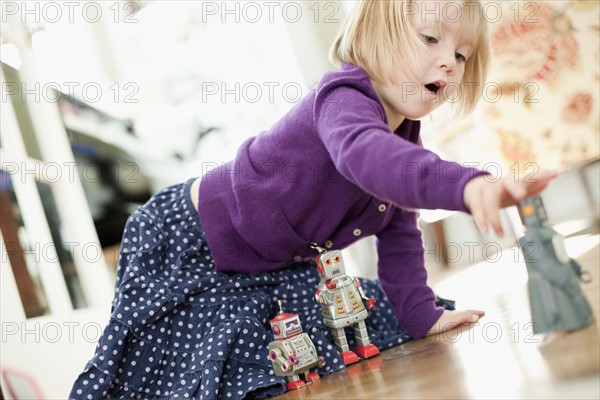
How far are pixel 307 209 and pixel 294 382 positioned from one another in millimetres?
274

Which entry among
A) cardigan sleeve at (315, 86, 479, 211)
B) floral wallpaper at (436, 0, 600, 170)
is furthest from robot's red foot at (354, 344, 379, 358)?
floral wallpaper at (436, 0, 600, 170)

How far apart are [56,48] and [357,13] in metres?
2.09

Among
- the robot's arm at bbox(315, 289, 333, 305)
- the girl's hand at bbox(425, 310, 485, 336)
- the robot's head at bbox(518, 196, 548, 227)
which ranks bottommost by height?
the girl's hand at bbox(425, 310, 485, 336)

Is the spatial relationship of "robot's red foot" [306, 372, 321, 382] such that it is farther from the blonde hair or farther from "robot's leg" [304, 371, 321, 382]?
the blonde hair

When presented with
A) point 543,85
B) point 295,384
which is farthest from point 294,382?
point 543,85

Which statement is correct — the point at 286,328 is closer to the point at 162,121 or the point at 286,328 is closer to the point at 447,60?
the point at 447,60

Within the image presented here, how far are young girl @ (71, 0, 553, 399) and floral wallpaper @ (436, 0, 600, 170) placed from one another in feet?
3.29

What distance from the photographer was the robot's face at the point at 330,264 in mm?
915

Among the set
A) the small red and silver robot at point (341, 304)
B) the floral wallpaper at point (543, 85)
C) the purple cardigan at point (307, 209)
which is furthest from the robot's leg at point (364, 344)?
the floral wallpaper at point (543, 85)

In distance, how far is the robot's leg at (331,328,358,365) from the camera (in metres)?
0.91

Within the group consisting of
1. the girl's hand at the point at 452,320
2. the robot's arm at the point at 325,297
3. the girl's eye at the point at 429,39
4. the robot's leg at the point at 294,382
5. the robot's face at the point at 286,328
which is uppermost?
the girl's eye at the point at 429,39

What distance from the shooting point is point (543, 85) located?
1984mm

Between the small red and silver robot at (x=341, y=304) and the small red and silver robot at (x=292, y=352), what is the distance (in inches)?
2.3

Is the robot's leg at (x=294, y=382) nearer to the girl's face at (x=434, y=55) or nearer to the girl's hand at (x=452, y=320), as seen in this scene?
the girl's hand at (x=452, y=320)
